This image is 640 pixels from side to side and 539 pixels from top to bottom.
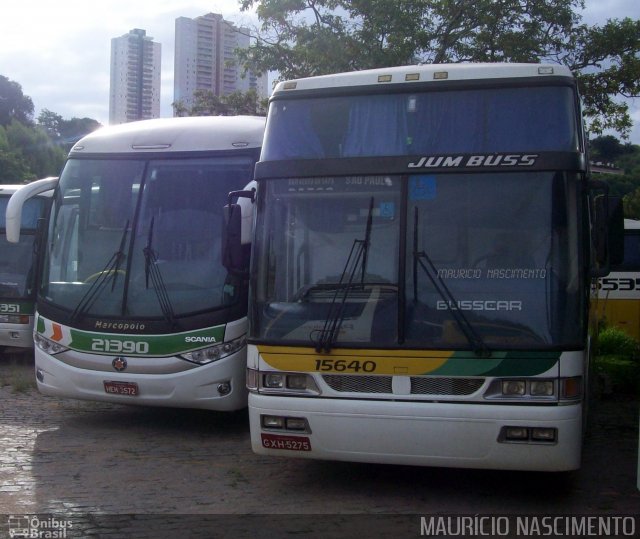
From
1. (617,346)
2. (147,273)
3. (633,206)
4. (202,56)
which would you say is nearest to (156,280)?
(147,273)

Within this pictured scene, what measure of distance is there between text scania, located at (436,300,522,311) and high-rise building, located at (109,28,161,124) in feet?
93.5

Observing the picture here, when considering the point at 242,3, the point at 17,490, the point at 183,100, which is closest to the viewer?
the point at 17,490

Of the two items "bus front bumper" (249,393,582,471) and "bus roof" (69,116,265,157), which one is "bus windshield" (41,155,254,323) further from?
"bus front bumper" (249,393,582,471)

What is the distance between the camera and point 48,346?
9117mm

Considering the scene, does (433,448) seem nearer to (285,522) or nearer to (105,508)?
(285,522)

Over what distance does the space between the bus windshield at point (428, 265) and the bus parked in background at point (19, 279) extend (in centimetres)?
786

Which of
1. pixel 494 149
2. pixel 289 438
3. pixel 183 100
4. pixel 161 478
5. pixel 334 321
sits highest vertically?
pixel 183 100

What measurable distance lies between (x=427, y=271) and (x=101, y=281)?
4.02 m

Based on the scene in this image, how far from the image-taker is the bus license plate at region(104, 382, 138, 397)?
28.2 ft

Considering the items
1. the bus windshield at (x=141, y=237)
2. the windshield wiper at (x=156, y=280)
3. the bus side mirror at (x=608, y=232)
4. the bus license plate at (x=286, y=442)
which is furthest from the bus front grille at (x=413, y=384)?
the windshield wiper at (x=156, y=280)

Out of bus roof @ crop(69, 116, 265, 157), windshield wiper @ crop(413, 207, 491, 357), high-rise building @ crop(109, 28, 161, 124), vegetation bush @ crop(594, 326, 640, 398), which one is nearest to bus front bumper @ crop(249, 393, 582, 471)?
windshield wiper @ crop(413, 207, 491, 357)

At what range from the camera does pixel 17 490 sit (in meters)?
6.85

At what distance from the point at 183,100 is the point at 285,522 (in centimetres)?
2174

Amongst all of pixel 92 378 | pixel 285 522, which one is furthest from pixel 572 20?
pixel 285 522
